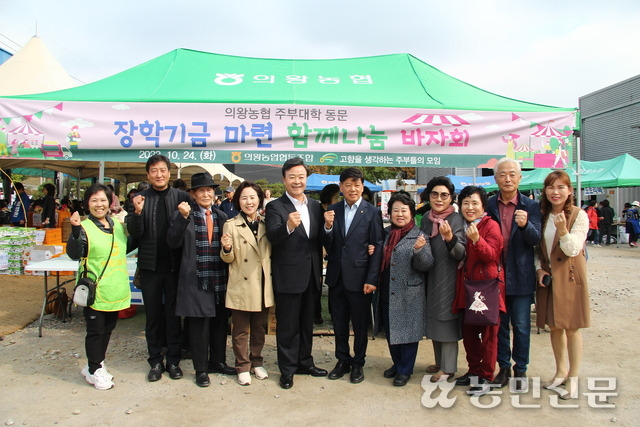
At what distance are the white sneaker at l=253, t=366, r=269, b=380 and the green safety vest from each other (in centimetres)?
117

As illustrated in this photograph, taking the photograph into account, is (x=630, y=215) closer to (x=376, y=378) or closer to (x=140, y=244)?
(x=376, y=378)

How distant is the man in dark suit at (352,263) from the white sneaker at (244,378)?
0.66 m

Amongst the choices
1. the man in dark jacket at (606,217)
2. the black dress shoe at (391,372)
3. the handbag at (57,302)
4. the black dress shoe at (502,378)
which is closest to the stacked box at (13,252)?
the handbag at (57,302)

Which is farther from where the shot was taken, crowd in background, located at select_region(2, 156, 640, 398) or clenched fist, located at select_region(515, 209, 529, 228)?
crowd in background, located at select_region(2, 156, 640, 398)

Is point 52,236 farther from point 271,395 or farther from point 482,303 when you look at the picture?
point 482,303

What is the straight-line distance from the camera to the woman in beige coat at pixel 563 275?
3.04 meters

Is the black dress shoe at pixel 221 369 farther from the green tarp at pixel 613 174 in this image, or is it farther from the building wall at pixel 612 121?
the building wall at pixel 612 121

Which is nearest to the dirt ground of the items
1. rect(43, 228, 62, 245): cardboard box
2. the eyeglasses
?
the eyeglasses

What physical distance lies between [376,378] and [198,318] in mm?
1535

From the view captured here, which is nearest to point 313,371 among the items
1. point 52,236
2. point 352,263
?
point 352,263

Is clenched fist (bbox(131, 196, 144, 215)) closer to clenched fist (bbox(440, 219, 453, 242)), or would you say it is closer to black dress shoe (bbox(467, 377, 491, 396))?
clenched fist (bbox(440, 219, 453, 242))

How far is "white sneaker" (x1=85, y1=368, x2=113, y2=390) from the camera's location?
10.6 feet

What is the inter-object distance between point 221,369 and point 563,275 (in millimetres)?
2786

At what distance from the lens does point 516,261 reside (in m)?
3.19
